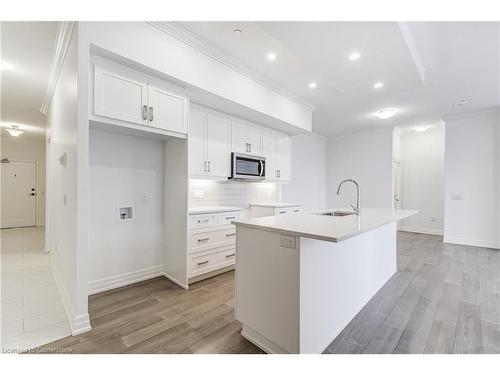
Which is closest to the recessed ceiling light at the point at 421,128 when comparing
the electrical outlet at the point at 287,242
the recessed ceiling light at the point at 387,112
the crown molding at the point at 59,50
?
the recessed ceiling light at the point at 387,112

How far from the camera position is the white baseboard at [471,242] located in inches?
181

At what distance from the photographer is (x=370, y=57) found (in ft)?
8.04

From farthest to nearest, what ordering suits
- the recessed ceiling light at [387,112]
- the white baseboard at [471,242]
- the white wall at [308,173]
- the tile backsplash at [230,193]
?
the white wall at [308,173] → the white baseboard at [471,242] → the recessed ceiling light at [387,112] → the tile backsplash at [230,193]

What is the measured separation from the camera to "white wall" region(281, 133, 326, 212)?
19.4 feet

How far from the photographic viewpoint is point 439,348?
5.65ft

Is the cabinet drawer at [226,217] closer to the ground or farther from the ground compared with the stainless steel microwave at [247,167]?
closer to the ground

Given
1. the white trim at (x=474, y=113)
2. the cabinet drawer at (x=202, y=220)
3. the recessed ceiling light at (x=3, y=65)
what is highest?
the white trim at (x=474, y=113)

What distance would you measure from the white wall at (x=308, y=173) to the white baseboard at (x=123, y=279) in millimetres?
3233

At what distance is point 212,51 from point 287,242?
231cm

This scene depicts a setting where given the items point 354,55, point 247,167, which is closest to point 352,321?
point 247,167

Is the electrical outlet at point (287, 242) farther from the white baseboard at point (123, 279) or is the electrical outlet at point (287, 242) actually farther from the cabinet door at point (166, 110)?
the white baseboard at point (123, 279)

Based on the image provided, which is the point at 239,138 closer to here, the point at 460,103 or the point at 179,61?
the point at 179,61
